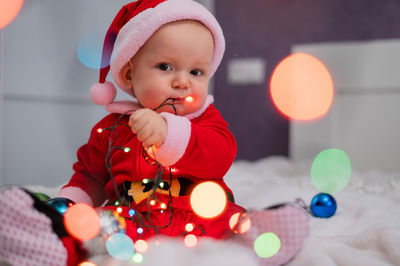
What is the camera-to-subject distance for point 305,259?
61 cm

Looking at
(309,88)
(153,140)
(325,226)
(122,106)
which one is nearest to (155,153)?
(153,140)

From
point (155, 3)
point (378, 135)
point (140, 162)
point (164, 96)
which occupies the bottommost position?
point (378, 135)

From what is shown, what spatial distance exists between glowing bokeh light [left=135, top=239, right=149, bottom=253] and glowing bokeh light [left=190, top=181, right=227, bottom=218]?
0.47 ft

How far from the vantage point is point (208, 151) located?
2.30 feet

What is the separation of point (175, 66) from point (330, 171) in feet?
3.50

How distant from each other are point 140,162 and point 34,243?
0.94 feet

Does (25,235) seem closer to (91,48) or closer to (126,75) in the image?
(126,75)

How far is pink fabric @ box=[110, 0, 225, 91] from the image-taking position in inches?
30.0

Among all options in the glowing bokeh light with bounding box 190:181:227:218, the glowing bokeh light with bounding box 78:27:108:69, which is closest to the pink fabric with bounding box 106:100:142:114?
the glowing bokeh light with bounding box 190:181:227:218

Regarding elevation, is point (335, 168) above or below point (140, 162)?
below

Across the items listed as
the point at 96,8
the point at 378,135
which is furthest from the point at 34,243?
the point at 378,135

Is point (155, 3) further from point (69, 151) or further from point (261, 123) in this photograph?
point (261, 123)

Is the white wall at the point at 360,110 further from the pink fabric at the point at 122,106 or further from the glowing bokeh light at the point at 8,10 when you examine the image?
the glowing bokeh light at the point at 8,10

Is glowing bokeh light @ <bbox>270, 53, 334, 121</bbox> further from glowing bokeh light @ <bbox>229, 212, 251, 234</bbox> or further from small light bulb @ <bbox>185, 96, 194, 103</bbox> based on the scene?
glowing bokeh light @ <bbox>229, 212, 251, 234</bbox>
